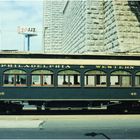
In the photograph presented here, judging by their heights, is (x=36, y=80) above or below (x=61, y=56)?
below

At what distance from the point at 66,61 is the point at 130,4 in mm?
91134

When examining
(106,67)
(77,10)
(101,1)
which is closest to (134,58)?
(106,67)

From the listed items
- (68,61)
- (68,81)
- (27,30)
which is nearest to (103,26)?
(27,30)

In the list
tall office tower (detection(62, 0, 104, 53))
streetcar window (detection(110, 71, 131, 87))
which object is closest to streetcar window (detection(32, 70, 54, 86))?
streetcar window (detection(110, 71, 131, 87))

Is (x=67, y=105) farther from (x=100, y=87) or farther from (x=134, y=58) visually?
(x=134, y=58)

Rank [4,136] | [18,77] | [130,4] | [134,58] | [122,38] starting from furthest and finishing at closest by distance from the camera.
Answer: [130,4] < [122,38] < [134,58] < [18,77] < [4,136]

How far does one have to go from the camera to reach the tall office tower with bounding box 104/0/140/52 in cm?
10000

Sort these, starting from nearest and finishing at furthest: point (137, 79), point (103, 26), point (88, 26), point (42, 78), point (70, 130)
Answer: point (70, 130), point (42, 78), point (137, 79), point (103, 26), point (88, 26)

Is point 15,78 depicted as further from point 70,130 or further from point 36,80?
point 70,130

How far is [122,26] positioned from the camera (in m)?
104

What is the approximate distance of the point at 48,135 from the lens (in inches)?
529

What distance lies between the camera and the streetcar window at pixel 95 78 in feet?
73.4

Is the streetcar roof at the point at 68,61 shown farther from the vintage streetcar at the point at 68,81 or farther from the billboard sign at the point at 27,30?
the billboard sign at the point at 27,30

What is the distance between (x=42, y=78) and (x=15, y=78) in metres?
1.44
